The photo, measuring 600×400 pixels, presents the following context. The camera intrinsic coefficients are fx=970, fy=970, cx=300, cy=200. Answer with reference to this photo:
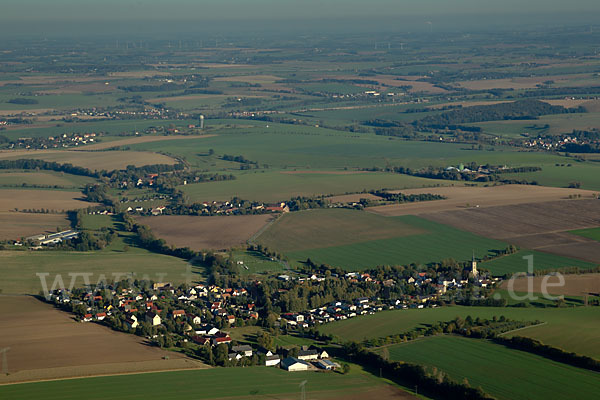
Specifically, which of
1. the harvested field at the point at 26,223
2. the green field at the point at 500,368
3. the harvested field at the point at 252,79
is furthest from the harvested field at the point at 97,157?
the harvested field at the point at 252,79

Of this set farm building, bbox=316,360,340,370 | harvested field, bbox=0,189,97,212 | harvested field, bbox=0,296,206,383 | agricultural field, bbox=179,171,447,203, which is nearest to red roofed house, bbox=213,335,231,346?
harvested field, bbox=0,296,206,383

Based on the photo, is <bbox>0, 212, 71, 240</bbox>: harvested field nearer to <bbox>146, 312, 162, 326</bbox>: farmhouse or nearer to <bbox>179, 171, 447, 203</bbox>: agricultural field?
<bbox>179, 171, 447, 203</bbox>: agricultural field

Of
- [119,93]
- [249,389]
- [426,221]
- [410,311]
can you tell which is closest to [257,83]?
[119,93]

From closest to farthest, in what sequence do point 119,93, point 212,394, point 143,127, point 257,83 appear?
point 212,394, point 143,127, point 119,93, point 257,83

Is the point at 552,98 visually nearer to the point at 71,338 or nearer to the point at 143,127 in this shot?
the point at 143,127

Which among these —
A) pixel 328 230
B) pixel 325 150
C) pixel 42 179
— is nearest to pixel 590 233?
pixel 328 230
